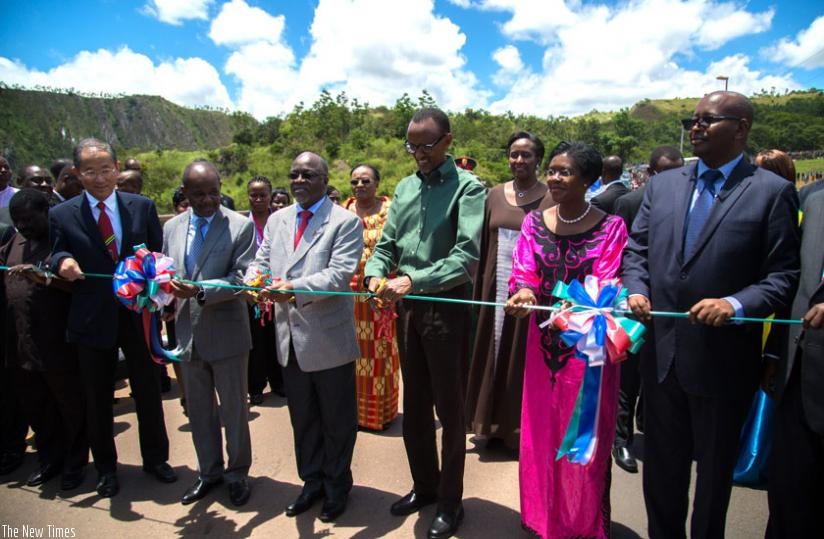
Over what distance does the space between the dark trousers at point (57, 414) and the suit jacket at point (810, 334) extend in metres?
4.56

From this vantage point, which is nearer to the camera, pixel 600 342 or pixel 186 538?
pixel 600 342

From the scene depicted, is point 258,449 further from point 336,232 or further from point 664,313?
point 664,313

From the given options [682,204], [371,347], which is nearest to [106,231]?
[371,347]

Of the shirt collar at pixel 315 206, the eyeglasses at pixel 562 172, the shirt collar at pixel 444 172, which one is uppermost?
the shirt collar at pixel 444 172

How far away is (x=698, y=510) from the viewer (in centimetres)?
256

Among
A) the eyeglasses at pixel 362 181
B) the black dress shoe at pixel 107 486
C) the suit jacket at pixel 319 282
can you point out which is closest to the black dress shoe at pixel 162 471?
the black dress shoe at pixel 107 486

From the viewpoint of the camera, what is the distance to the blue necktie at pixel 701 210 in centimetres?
248

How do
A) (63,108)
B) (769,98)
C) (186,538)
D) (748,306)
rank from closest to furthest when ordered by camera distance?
(748,306), (186,538), (63,108), (769,98)


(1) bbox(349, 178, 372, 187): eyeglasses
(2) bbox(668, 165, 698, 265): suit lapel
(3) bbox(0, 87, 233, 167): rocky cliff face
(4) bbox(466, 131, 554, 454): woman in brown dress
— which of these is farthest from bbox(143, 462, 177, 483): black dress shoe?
(3) bbox(0, 87, 233, 167): rocky cliff face

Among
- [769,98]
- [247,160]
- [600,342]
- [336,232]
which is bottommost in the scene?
[600,342]

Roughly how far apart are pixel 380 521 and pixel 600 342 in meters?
1.92

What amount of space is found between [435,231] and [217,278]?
1522 mm

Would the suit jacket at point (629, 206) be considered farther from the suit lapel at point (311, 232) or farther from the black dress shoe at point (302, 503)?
the black dress shoe at point (302, 503)

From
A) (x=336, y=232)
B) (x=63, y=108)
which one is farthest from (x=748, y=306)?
(x=63, y=108)
